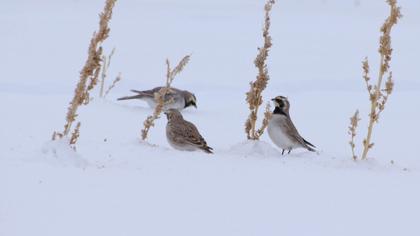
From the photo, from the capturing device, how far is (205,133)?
415 inches

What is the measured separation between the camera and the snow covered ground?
18.1ft

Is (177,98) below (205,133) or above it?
above

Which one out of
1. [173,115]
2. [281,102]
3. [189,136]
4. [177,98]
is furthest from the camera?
[177,98]

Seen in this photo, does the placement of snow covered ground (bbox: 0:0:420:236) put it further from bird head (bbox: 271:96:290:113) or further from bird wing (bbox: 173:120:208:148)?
→ bird head (bbox: 271:96:290:113)

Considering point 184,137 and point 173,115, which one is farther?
point 173,115

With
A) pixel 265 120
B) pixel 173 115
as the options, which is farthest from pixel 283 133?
pixel 173 115

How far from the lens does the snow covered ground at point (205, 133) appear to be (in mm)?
5527

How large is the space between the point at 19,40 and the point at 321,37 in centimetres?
710

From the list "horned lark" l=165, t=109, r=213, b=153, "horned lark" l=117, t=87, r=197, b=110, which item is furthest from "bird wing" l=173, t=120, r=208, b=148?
"horned lark" l=117, t=87, r=197, b=110

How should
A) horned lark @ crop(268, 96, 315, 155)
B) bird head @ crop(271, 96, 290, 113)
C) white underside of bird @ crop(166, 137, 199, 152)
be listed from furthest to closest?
bird head @ crop(271, 96, 290, 113)
horned lark @ crop(268, 96, 315, 155)
white underside of bird @ crop(166, 137, 199, 152)

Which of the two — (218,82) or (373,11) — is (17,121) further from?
(373,11)

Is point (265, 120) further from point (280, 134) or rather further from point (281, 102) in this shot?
point (281, 102)

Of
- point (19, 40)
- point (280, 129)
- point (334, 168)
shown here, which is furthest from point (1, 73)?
point (334, 168)

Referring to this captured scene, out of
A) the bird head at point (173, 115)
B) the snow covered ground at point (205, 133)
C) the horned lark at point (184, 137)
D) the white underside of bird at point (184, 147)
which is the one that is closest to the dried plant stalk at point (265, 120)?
the snow covered ground at point (205, 133)
